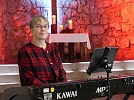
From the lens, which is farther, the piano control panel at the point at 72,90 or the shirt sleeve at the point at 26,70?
the shirt sleeve at the point at 26,70

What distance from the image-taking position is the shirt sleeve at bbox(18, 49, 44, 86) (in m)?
2.47

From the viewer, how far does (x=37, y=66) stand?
8.23ft

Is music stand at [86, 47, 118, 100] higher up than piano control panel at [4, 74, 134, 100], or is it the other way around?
music stand at [86, 47, 118, 100]

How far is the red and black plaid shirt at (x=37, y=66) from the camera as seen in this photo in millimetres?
2490

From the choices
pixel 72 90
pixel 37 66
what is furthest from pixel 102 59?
pixel 37 66

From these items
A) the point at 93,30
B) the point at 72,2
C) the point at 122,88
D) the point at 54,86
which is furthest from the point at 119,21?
the point at 54,86

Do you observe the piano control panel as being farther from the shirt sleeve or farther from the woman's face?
the woman's face

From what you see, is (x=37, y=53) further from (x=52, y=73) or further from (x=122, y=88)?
(x=122, y=88)

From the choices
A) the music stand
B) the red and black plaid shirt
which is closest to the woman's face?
the red and black plaid shirt

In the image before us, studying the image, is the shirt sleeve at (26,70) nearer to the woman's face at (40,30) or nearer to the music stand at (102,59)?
the woman's face at (40,30)

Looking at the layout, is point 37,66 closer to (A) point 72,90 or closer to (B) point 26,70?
(B) point 26,70

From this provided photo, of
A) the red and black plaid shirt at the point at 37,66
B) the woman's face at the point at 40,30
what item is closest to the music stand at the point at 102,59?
the red and black plaid shirt at the point at 37,66

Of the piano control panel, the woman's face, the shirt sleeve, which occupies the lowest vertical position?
the piano control panel

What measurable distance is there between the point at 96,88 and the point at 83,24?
192 inches
